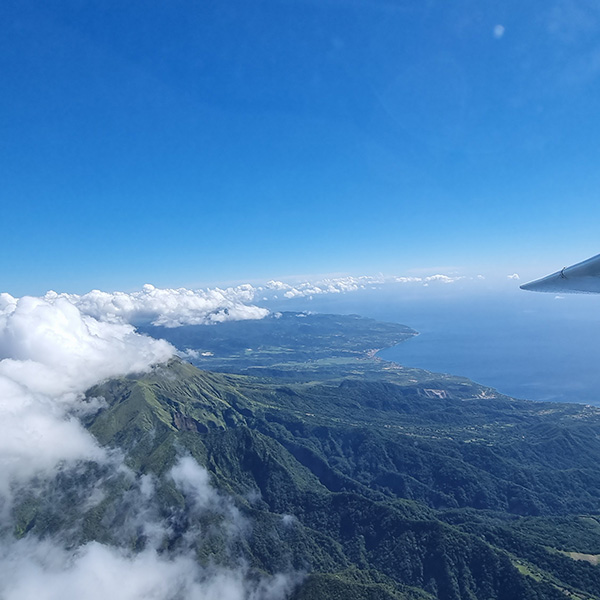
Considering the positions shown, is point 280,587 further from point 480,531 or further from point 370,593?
point 480,531

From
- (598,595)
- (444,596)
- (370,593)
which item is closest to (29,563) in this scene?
(370,593)

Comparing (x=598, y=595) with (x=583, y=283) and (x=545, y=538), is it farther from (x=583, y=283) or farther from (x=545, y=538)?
(x=583, y=283)

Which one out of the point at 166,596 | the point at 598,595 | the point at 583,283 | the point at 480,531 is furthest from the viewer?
the point at 480,531

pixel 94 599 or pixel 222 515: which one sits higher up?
pixel 222 515

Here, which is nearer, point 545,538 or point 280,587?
point 280,587

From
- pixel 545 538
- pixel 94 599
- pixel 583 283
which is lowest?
pixel 94 599

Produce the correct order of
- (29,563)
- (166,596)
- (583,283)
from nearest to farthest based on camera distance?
(583,283)
(166,596)
(29,563)

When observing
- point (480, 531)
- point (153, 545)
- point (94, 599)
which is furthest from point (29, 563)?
point (480, 531)
